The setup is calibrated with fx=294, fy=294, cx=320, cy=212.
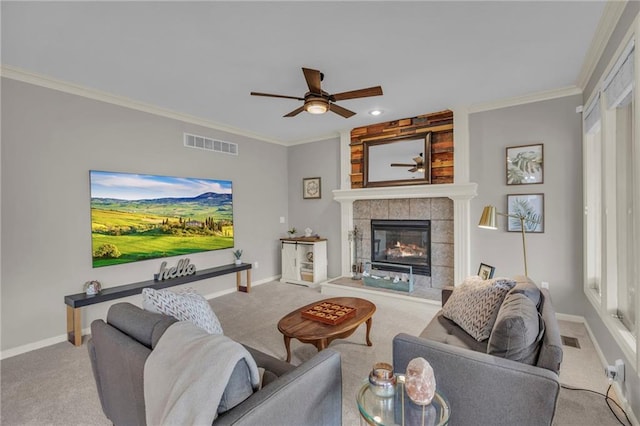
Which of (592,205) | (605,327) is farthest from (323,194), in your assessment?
(605,327)

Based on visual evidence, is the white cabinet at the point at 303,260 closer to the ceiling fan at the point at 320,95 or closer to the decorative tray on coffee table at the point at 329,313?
the decorative tray on coffee table at the point at 329,313

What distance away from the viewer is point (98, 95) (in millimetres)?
3320

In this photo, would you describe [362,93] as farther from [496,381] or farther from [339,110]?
[496,381]

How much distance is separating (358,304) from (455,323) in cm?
92

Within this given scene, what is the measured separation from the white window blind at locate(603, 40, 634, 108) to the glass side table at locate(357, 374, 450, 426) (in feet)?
7.52

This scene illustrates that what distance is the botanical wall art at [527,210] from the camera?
3.55m

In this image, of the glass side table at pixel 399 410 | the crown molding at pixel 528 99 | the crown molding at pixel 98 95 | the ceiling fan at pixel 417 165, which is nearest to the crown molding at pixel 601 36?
the crown molding at pixel 528 99

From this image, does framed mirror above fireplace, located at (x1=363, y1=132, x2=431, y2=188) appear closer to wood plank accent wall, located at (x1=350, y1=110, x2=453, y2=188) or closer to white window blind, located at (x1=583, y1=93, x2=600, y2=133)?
wood plank accent wall, located at (x1=350, y1=110, x2=453, y2=188)

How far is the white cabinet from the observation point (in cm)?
520

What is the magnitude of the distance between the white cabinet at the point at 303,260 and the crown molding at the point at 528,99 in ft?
10.3

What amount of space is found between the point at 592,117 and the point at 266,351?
3.86 metres

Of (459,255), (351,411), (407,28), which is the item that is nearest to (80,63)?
(407,28)

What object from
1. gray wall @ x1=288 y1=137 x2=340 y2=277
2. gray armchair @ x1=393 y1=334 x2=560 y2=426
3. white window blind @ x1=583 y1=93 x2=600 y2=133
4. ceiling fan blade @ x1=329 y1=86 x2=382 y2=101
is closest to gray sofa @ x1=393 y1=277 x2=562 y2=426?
gray armchair @ x1=393 y1=334 x2=560 y2=426

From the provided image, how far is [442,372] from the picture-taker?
1556 mm
